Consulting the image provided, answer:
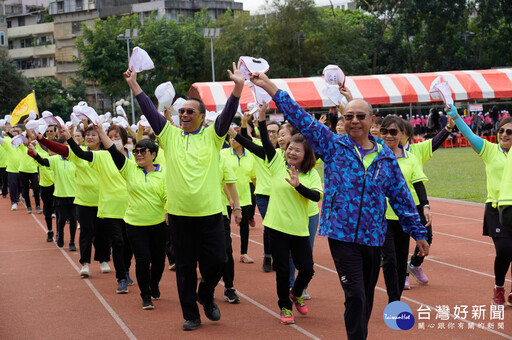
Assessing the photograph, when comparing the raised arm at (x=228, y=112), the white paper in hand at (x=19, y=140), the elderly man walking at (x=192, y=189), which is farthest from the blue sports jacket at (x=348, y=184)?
the white paper in hand at (x=19, y=140)

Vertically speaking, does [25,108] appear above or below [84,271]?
above

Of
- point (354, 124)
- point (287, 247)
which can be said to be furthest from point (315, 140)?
point (287, 247)

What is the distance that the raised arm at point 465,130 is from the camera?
6.61 meters

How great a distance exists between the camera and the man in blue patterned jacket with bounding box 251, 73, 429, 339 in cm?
479

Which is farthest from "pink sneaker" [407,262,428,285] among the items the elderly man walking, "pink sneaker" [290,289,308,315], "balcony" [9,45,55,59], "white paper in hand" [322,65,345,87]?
"balcony" [9,45,55,59]

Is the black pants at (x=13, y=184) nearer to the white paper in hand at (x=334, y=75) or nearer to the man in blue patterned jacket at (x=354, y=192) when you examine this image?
the white paper in hand at (x=334, y=75)

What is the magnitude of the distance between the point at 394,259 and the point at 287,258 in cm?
97

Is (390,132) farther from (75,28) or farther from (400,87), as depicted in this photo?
(75,28)

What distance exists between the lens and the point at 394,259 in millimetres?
6562

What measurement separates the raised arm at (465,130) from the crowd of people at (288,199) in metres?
0.01

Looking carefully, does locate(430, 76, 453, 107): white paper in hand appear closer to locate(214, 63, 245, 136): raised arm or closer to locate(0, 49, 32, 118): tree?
locate(214, 63, 245, 136): raised arm

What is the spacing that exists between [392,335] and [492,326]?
36.0 inches

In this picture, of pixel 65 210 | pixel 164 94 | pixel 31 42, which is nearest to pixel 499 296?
pixel 164 94

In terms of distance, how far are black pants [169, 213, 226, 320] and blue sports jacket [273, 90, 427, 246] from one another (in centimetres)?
170
